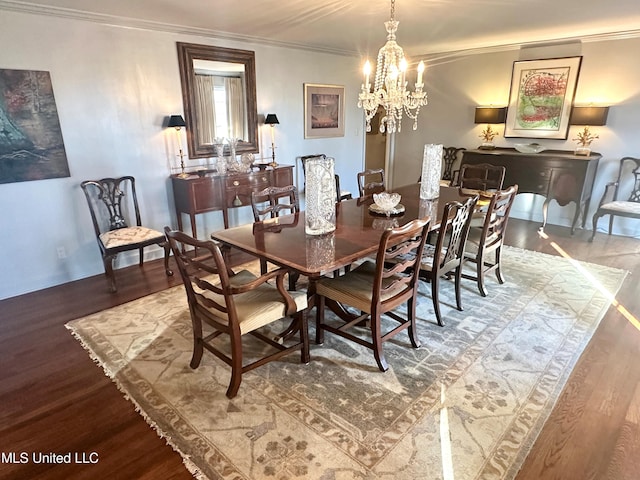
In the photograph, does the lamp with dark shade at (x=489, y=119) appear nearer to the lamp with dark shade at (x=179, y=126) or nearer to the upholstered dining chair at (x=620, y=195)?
the upholstered dining chair at (x=620, y=195)

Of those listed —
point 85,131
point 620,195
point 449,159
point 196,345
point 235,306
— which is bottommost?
point 196,345

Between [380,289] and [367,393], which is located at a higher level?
[380,289]

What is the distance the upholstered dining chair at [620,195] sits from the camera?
428cm

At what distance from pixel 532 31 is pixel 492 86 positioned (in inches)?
47.0

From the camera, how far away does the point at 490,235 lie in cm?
314

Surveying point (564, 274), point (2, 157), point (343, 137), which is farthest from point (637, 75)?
point (2, 157)

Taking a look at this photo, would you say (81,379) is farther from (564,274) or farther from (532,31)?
(532,31)

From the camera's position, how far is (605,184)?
4848mm

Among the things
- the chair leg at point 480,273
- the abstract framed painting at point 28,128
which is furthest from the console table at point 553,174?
the abstract framed painting at point 28,128

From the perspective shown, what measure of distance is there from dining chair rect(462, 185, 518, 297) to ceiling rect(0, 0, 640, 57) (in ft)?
5.23

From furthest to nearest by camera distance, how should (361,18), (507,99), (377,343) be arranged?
(507,99), (361,18), (377,343)

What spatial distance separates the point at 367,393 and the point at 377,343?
280 mm

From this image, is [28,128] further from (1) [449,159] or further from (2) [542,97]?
(2) [542,97]

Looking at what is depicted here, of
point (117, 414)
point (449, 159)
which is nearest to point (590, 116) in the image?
point (449, 159)
